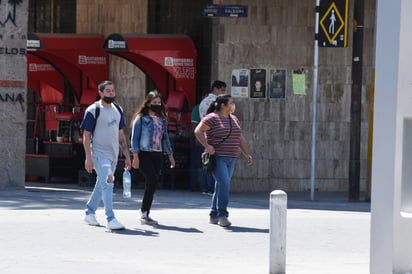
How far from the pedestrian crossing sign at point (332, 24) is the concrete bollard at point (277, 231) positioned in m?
7.97

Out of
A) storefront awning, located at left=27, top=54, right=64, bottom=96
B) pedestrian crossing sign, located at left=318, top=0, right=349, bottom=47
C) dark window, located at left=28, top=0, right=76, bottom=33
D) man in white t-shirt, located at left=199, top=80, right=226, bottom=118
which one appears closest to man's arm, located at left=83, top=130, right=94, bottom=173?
man in white t-shirt, located at left=199, top=80, right=226, bottom=118

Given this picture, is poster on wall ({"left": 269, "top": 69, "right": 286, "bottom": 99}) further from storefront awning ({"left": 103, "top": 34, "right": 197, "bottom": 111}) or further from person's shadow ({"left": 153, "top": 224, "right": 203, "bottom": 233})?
person's shadow ({"left": 153, "top": 224, "right": 203, "bottom": 233})

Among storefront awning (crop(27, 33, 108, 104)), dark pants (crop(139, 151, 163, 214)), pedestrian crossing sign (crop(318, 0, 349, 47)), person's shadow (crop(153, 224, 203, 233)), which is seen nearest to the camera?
person's shadow (crop(153, 224, 203, 233))

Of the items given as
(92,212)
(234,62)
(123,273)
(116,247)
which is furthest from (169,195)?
(123,273)

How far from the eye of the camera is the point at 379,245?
6.77 metres

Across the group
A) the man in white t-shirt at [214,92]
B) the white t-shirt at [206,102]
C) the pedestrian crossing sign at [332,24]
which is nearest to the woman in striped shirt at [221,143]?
the man in white t-shirt at [214,92]

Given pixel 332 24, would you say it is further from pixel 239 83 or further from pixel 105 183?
pixel 105 183

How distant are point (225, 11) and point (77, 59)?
3435mm

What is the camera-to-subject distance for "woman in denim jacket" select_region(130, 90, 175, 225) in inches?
539

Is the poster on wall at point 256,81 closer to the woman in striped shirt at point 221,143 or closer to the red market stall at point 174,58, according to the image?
the red market stall at point 174,58

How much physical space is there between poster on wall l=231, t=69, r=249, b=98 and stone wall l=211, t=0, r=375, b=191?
94 millimetres

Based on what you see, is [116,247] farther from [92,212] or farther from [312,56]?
[312,56]

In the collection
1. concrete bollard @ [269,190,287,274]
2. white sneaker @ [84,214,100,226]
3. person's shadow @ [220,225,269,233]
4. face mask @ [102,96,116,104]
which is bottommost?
person's shadow @ [220,225,269,233]

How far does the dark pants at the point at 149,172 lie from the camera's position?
13688 mm
